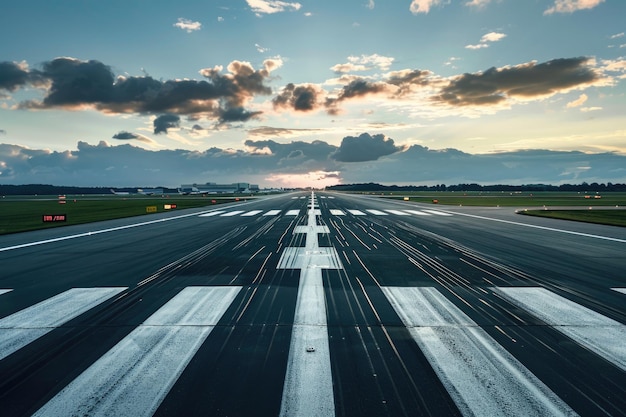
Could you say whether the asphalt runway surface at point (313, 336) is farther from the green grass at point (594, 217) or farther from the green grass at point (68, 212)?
the green grass at point (594, 217)

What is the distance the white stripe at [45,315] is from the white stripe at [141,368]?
146 centimetres

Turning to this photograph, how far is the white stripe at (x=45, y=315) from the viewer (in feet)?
14.8

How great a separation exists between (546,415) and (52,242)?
Result: 1672 cm

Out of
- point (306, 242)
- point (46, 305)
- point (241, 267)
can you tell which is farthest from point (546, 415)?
point (306, 242)

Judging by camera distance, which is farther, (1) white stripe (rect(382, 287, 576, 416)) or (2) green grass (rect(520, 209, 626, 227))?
(2) green grass (rect(520, 209, 626, 227))

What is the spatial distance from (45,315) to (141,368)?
10.2 feet

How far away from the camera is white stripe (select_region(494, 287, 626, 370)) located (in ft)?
13.7

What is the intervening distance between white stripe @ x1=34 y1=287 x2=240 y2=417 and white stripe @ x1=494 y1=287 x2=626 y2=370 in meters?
5.37

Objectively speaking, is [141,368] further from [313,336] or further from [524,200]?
[524,200]

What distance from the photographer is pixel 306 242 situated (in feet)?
41.3

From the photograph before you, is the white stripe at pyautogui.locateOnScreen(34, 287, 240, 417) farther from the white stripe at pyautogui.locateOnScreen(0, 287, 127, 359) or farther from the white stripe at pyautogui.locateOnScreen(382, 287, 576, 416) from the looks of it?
the white stripe at pyautogui.locateOnScreen(382, 287, 576, 416)

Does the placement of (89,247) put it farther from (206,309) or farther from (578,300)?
(578,300)

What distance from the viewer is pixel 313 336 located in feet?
14.8

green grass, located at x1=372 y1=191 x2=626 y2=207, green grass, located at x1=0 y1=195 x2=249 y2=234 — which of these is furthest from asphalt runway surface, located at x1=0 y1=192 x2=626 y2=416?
green grass, located at x1=372 y1=191 x2=626 y2=207
